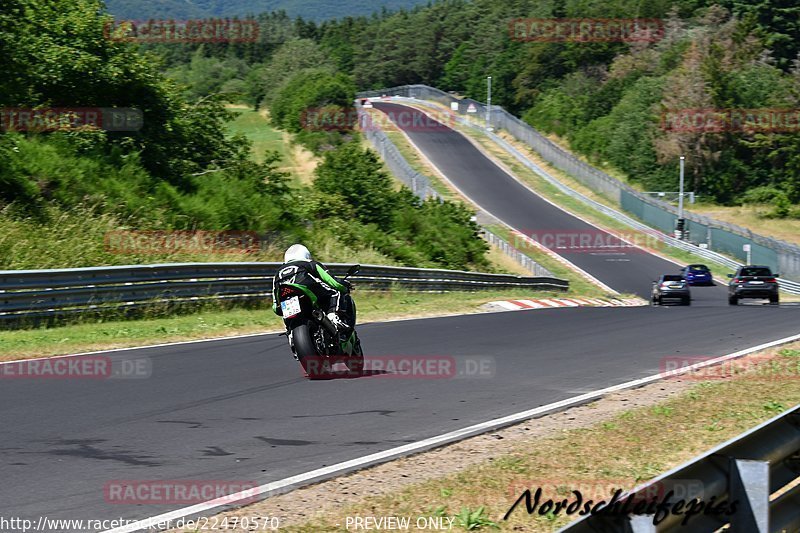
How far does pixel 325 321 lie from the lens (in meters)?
11.5

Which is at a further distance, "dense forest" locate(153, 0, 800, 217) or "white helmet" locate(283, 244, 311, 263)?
"dense forest" locate(153, 0, 800, 217)

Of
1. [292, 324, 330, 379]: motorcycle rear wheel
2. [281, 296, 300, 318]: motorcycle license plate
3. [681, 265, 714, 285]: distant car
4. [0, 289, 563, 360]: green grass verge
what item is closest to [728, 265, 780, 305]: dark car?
[681, 265, 714, 285]: distant car

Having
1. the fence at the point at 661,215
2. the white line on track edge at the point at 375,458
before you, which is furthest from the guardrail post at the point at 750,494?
the fence at the point at 661,215

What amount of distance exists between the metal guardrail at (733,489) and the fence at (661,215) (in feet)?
158

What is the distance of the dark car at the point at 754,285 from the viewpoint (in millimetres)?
35344

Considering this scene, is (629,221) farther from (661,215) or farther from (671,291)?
(671,291)

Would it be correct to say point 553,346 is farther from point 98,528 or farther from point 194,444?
point 98,528

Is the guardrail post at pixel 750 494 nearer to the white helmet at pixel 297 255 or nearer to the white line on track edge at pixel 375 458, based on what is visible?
the white line on track edge at pixel 375 458

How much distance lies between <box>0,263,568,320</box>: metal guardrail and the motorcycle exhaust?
719 cm

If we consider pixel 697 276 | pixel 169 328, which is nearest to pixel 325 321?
pixel 169 328

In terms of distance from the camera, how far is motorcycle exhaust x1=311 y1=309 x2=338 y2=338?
11.5 meters

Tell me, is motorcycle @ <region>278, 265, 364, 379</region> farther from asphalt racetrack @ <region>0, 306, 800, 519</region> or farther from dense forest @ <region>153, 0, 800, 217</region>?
dense forest @ <region>153, 0, 800, 217</region>

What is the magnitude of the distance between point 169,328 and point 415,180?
165ft

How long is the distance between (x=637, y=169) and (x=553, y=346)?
237 feet
